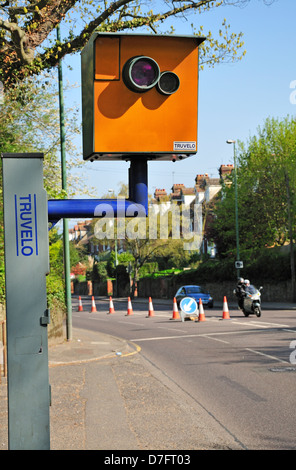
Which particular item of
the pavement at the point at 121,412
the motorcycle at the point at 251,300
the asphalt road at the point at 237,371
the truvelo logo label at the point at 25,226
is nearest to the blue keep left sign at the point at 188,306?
the motorcycle at the point at 251,300

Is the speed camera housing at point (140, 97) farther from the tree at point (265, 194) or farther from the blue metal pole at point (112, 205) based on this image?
the tree at point (265, 194)

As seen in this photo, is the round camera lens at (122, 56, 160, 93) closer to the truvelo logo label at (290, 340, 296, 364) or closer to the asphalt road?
the asphalt road

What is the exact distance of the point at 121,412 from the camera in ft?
27.4

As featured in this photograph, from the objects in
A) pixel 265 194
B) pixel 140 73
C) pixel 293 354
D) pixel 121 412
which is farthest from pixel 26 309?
pixel 265 194

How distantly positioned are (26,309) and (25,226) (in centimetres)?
40

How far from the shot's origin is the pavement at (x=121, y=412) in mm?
6633

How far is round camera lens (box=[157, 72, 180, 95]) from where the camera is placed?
286cm

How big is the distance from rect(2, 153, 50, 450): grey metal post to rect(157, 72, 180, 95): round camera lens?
77 cm

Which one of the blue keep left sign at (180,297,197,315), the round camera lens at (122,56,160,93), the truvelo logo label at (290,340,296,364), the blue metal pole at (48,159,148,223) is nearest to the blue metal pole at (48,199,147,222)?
the blue metal pole at (48,159,148,223)

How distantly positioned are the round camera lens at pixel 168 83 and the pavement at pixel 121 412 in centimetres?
443

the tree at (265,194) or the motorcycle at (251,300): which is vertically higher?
the tree at (265,194)

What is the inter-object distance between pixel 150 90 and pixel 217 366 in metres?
10.1

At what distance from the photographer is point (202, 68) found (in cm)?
1475
